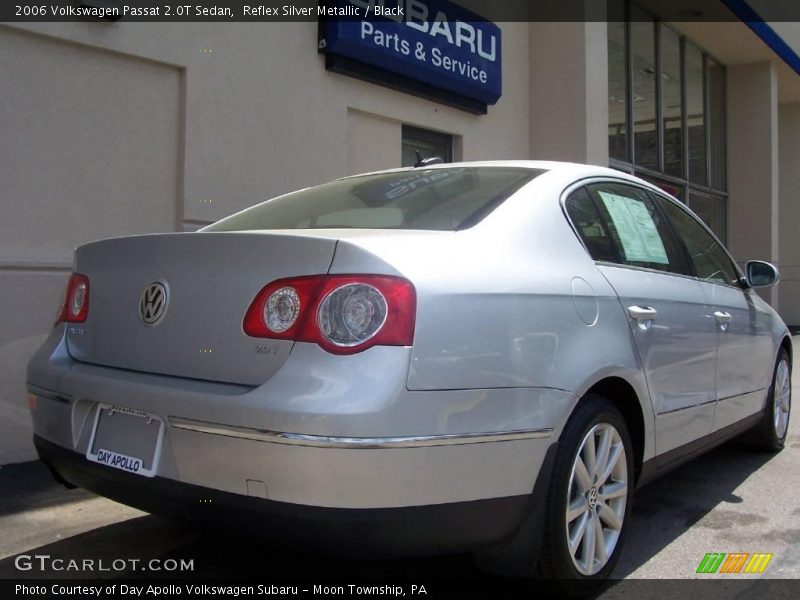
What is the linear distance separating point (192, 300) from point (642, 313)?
1.75 metres

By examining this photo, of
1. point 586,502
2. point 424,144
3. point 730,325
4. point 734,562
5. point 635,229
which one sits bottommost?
point 734,562

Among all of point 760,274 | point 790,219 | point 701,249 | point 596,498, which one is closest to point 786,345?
point 760,274

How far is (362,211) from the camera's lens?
9.98 feet

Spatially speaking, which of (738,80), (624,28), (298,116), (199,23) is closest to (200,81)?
(199,23)

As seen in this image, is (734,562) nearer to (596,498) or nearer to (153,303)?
(596,498)

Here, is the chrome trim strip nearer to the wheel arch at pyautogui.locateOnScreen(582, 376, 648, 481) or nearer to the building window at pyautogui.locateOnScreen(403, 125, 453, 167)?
the wheel arch at pyautogui.locateOnScreen(582, 376, 648, 481)

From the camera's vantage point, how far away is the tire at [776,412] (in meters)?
4.82

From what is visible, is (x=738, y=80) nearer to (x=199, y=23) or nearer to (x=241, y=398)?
(x=199, y=23)

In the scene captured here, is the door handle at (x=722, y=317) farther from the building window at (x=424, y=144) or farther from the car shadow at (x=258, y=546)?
the building window at (x=424, y=144)

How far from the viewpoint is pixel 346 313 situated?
219cm

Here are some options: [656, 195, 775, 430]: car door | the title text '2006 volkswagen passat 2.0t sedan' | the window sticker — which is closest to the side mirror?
[656, 195, 775, 430]: car door

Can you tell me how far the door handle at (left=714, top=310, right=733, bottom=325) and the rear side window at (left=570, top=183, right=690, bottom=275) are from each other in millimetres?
265

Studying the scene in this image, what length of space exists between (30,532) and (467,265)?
2.51m

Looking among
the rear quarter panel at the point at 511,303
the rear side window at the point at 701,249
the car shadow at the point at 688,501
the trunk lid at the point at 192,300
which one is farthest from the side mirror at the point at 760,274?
the trunk lid at the point at 192,300
